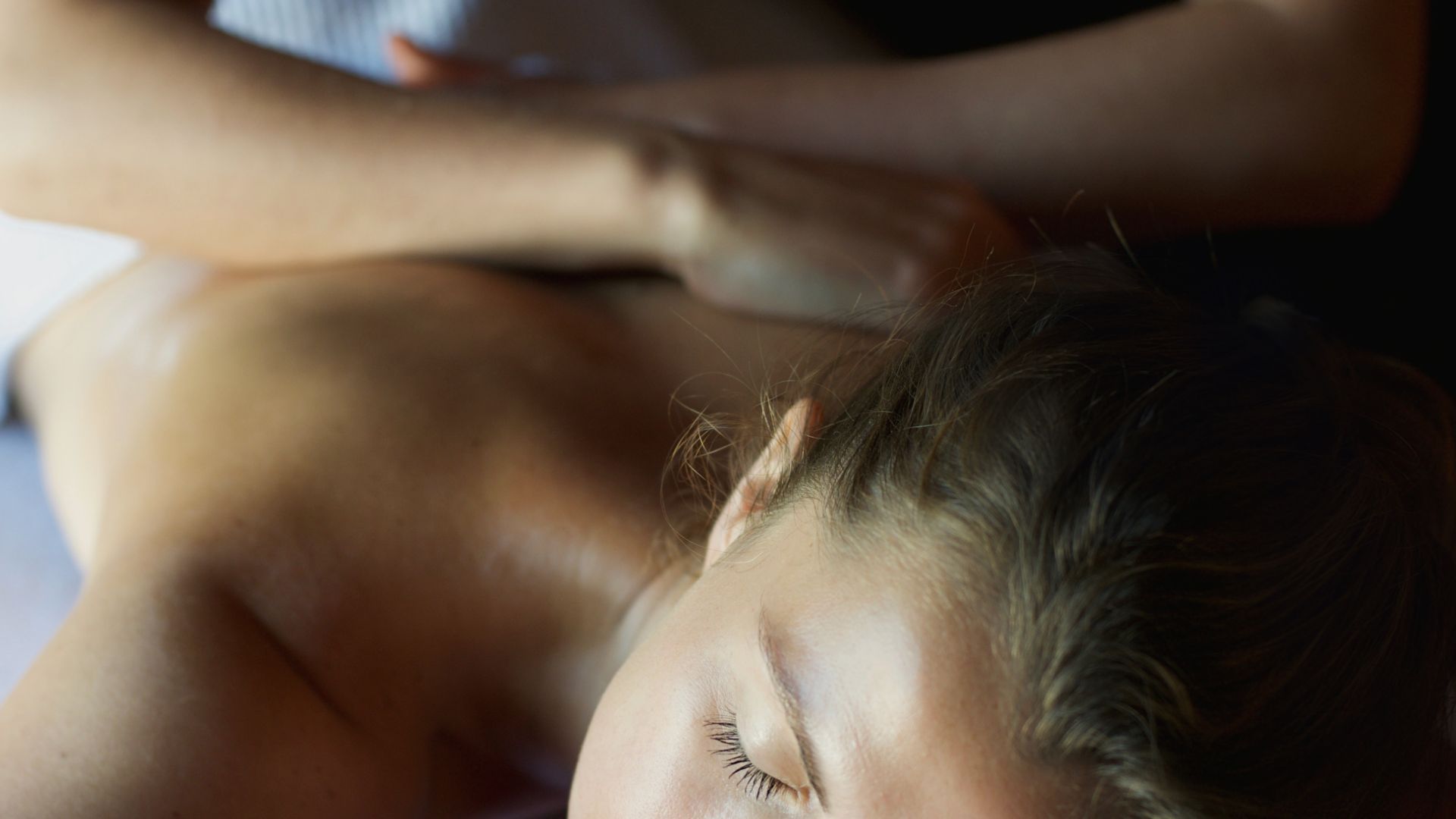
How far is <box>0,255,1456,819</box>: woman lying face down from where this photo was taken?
49cm

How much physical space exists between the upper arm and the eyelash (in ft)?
0.74

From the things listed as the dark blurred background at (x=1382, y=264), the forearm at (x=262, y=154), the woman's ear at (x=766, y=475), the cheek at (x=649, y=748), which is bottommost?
the cheek at (x=649, y=748)

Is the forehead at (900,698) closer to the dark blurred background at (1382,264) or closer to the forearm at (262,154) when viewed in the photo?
the forearm at (262,154)

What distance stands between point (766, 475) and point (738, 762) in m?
0.16

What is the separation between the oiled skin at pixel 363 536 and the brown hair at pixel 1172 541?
0.59 feet

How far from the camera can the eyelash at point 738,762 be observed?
528 mm

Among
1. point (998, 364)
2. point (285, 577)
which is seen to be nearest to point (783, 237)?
point (998, 364)

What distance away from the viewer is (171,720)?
1.94 ft

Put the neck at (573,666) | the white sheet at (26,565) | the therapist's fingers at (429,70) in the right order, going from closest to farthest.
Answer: the neck at (573,666) < the white sheet at (26,565) < the therapist's fingers at (429,70)

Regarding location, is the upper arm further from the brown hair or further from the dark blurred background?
the dark blurred background

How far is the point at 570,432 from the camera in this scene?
72cm

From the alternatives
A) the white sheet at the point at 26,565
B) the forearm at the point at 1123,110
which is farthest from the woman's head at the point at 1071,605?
the white sheet at the point at 26,565

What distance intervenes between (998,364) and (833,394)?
6.2 inches

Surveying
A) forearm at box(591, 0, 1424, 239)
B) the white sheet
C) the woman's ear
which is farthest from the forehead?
the white sheet
